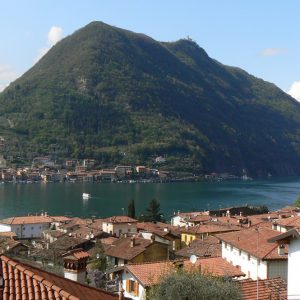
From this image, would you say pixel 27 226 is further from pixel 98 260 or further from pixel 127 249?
pixel 127 249

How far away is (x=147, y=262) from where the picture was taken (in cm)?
2273

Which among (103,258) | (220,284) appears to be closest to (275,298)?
(220,284)

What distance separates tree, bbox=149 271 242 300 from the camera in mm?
11078

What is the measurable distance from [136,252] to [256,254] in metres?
10.7

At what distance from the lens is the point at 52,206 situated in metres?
104

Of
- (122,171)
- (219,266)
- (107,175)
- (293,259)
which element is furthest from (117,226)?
(122,171)

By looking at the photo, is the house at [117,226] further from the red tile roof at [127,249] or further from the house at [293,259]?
the house at [293,259]

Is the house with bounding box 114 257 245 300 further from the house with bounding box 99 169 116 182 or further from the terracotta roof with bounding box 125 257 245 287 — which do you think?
the house with bounding box 99 169 116 182

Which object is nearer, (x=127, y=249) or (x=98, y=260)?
(x=127, y=249)

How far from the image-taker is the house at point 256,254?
63.7 feet

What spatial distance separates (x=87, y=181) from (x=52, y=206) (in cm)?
8192

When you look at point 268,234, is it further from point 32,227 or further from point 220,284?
point 32,227

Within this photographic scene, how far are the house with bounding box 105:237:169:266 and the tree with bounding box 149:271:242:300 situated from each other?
57.5 feet

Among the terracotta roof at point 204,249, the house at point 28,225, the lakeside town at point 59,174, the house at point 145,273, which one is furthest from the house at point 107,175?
the house at point 145,273
